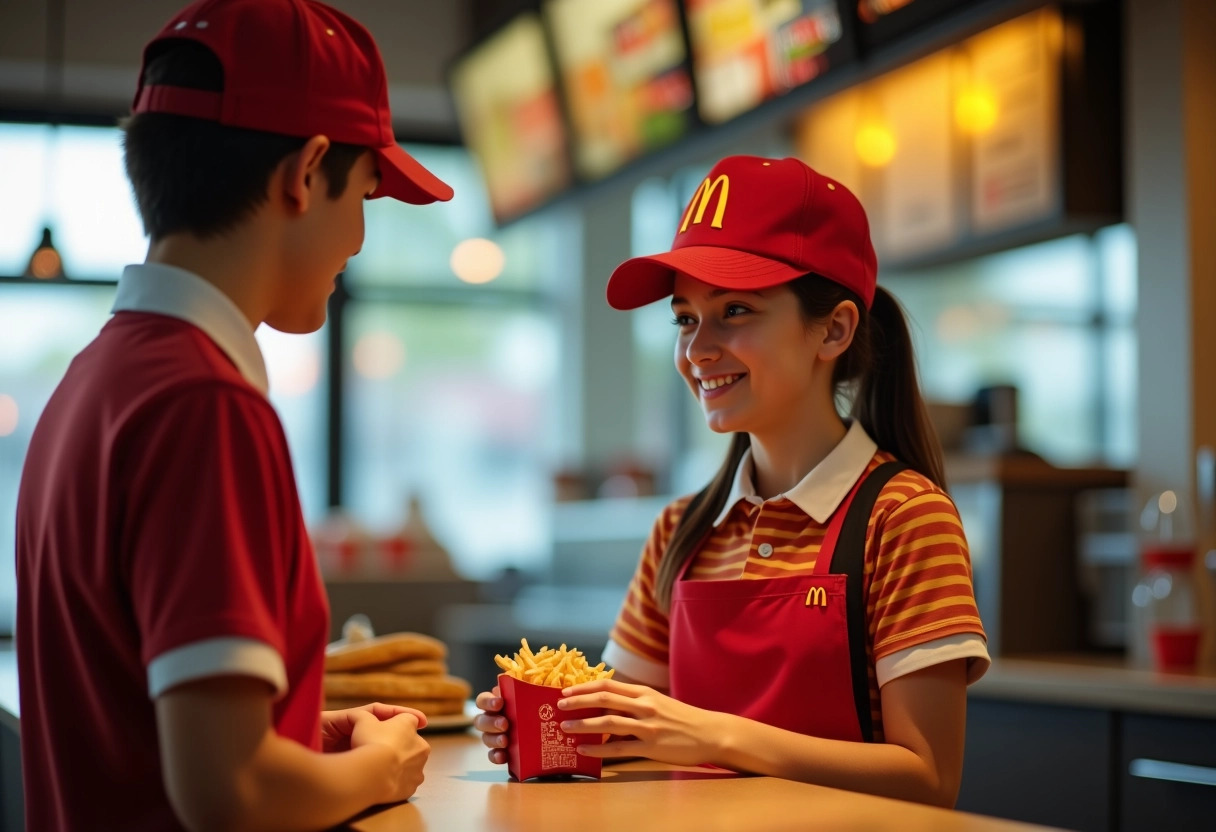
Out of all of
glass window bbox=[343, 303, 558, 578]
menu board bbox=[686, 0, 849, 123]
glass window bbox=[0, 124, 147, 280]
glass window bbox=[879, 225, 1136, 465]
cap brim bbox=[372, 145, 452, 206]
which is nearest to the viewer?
cap brim bbox=[372, 145, 452, 206]

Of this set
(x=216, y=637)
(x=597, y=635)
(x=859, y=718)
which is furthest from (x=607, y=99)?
(x=216, y=637)

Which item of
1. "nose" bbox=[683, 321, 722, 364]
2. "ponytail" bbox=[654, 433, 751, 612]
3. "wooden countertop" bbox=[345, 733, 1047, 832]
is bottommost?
"wooden countertop" bbox=[345, 733, 1047, 832]

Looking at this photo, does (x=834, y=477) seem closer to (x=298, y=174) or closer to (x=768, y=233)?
(x=768, y=233)

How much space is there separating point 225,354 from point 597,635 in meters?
3.41

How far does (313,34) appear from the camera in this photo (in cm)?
115

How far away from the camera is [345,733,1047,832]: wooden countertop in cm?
114

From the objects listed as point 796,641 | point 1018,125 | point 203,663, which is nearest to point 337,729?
point 203,663

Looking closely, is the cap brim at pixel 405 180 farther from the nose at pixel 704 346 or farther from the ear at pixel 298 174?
the nose at pixel 704 346

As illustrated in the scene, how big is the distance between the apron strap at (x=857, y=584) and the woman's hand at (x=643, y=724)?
22 centimetres

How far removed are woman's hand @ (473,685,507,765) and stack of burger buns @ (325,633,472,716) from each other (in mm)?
357

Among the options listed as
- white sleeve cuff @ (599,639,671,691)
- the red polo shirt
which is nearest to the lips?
white sleeve cuff @ (599,639,671,691)

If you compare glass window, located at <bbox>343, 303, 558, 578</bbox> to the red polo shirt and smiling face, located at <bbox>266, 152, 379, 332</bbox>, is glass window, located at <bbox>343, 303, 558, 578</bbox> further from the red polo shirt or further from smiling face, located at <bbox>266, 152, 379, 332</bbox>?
the red polo shirt

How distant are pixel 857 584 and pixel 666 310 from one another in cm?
561

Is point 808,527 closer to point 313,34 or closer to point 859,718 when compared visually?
point 859,718
